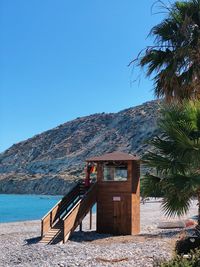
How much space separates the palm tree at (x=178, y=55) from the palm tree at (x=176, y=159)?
3.50 m

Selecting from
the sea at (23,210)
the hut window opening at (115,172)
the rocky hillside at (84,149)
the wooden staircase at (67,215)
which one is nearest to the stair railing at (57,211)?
the wooden staircase at (67,215)

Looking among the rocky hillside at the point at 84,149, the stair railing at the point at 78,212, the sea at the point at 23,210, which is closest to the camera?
the stair railing at the point at 78,212

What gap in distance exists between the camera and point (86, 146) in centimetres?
19062

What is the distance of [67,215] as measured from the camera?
1886cm

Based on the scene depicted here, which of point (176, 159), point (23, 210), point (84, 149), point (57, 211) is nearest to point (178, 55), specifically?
point (176, 159)

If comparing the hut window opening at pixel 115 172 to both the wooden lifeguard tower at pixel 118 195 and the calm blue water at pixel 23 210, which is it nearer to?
the wooden lifeguard tower at pixel 118 195

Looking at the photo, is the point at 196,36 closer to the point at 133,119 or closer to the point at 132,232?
the point at 132,232

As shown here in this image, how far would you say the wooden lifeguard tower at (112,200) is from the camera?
20.0m

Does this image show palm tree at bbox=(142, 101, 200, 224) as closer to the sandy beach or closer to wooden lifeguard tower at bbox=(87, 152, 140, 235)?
the sandy beach

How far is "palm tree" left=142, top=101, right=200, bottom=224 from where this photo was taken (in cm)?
1081

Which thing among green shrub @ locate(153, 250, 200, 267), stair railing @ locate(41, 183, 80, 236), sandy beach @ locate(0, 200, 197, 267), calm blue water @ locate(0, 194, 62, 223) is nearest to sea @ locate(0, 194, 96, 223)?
calm blue water @ locate(0, 194, 62, 223)

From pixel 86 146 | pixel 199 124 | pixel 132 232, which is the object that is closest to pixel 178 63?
pixel 199 124

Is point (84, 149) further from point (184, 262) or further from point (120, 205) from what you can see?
point (184, 262)

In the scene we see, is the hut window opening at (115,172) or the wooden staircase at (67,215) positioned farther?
the hut window opening at (115,172)
